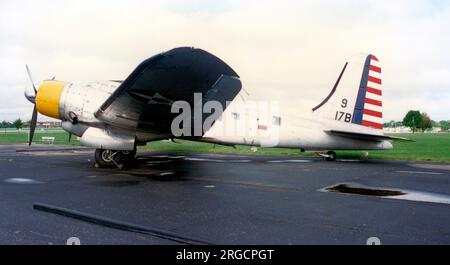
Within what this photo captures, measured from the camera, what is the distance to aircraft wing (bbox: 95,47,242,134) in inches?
347

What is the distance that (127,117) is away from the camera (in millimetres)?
11328

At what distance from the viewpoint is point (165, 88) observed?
33.2 ft

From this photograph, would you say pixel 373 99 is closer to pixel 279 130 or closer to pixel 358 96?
pixel 358 96

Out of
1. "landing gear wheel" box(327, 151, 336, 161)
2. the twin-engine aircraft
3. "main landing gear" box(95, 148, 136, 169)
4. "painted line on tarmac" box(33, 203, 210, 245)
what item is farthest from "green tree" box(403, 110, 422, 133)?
"painted line on tarmac" box(33, 203, 210, 245)

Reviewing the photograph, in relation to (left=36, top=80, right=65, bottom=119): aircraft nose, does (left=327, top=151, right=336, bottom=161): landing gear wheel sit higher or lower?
lower

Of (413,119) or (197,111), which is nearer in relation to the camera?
(197,111)

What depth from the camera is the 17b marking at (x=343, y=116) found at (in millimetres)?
14227

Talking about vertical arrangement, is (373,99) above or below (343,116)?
above

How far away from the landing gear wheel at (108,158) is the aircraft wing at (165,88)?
1228mm

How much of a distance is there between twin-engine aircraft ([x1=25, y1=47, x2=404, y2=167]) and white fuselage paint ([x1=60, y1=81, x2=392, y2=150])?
4 centimetres

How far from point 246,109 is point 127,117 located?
4.57 metres

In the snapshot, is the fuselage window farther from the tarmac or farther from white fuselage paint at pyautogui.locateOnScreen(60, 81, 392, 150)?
the tarmac

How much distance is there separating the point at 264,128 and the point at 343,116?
349 centimetres

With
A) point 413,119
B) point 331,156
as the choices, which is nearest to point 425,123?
point 413,119
